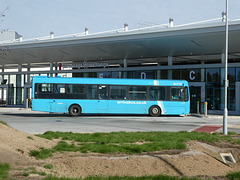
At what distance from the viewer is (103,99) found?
23.6m

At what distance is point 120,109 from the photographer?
77.6 ft

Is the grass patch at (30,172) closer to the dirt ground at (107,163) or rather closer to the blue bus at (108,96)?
the dirt ground at (107,163)

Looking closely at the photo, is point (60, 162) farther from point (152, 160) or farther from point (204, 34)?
point (204, 34)

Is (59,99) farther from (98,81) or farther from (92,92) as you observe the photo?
(98,81)

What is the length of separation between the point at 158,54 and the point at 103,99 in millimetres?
10928

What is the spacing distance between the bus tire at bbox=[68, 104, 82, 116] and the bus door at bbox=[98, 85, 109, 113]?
168 centimetres

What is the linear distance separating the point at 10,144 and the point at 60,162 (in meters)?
1.38

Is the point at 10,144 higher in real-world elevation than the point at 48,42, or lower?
lower

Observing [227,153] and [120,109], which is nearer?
[227,153]

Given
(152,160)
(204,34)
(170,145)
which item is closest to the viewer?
(152,160)

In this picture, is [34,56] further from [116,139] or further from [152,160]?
[152,160]

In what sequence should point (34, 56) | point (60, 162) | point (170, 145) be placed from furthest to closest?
point (34, 56) < point (170, 145) < point (60, 162)

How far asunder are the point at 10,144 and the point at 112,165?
2522 mm

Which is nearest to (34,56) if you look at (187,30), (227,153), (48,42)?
(48,42)
